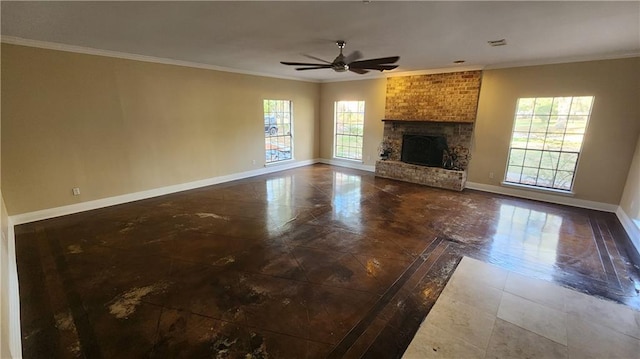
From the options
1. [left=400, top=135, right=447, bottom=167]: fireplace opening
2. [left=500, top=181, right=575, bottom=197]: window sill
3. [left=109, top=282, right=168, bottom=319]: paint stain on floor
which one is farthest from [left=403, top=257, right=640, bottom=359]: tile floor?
[left=400, top=135, right=447, bottom=167]: fireplace opening

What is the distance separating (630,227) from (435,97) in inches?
159

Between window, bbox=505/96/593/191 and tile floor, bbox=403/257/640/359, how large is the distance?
11.7 ft

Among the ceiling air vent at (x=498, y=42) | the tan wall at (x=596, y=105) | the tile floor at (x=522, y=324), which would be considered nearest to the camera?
the tile floor at (x=522, y=324)

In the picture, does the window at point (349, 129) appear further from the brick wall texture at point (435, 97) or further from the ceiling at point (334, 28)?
the ceiling at point (334, 28)

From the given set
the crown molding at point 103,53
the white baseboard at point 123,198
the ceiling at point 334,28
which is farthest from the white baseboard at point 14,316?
the crown molding at point 103,53

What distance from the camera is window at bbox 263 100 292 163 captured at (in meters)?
7.59

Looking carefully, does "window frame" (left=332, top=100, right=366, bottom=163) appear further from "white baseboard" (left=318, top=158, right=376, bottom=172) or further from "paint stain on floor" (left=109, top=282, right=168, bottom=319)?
"paint stain on floor" (left=109, top=282, right=168, bottom=319)

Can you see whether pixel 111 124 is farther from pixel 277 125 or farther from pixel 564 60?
pixel 564 60

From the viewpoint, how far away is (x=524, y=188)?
5613mm

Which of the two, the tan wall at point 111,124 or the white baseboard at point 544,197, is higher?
the tan wall at point 111,124

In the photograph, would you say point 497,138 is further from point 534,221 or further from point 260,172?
point 260,172

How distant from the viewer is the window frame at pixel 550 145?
16.4 ft

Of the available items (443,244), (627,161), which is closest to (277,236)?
(443,244)

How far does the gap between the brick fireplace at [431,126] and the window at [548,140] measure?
92cm
